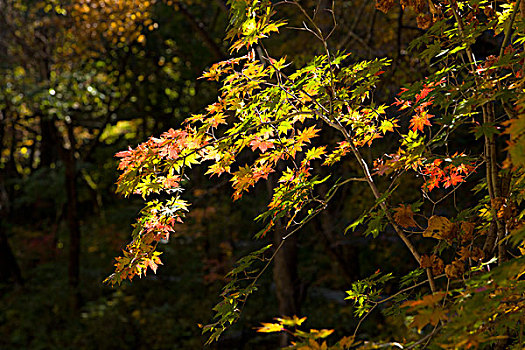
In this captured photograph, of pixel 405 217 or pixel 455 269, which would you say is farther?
pixel 405 217

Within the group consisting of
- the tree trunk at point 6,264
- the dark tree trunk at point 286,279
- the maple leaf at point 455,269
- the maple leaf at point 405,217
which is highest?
the tree trunk at point 6,264

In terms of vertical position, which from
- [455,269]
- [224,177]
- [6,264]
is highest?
[6,264]

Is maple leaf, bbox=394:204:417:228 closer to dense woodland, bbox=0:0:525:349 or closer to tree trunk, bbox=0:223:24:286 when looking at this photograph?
dense woodland, bbox=0:0:525:349

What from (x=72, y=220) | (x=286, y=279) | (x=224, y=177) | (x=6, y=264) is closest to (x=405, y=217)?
(x=286, y=279)

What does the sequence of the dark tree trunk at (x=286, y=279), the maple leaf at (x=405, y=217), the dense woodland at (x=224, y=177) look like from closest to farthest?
1. the maple leaf at (x=405, y=217)
2. the dense woodland at (x=224, y=177)
3. the dark tree trunk at (x=286, y=279)

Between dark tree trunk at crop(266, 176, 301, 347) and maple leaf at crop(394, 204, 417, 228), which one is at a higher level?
maple leaf at crop(394, 204, 417, 228)

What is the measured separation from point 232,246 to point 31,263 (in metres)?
4.53

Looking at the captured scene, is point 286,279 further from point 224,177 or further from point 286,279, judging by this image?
point 224,177

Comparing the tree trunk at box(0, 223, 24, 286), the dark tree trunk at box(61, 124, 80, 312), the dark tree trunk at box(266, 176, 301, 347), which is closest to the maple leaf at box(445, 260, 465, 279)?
the dark tree trunk at box(266, 176, 301, 347)

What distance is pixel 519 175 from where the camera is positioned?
6.97 ft

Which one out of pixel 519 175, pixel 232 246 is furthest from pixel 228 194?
pixel 519 175

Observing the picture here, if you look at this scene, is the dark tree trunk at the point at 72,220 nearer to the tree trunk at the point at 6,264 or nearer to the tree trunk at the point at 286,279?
the tree trunk at the point at 6,264

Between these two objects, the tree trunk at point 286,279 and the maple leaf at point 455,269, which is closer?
the maple leaf at point 455,269

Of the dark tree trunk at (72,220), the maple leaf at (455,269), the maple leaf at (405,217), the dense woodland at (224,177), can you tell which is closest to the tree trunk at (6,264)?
the dense woodland at (224,177)
